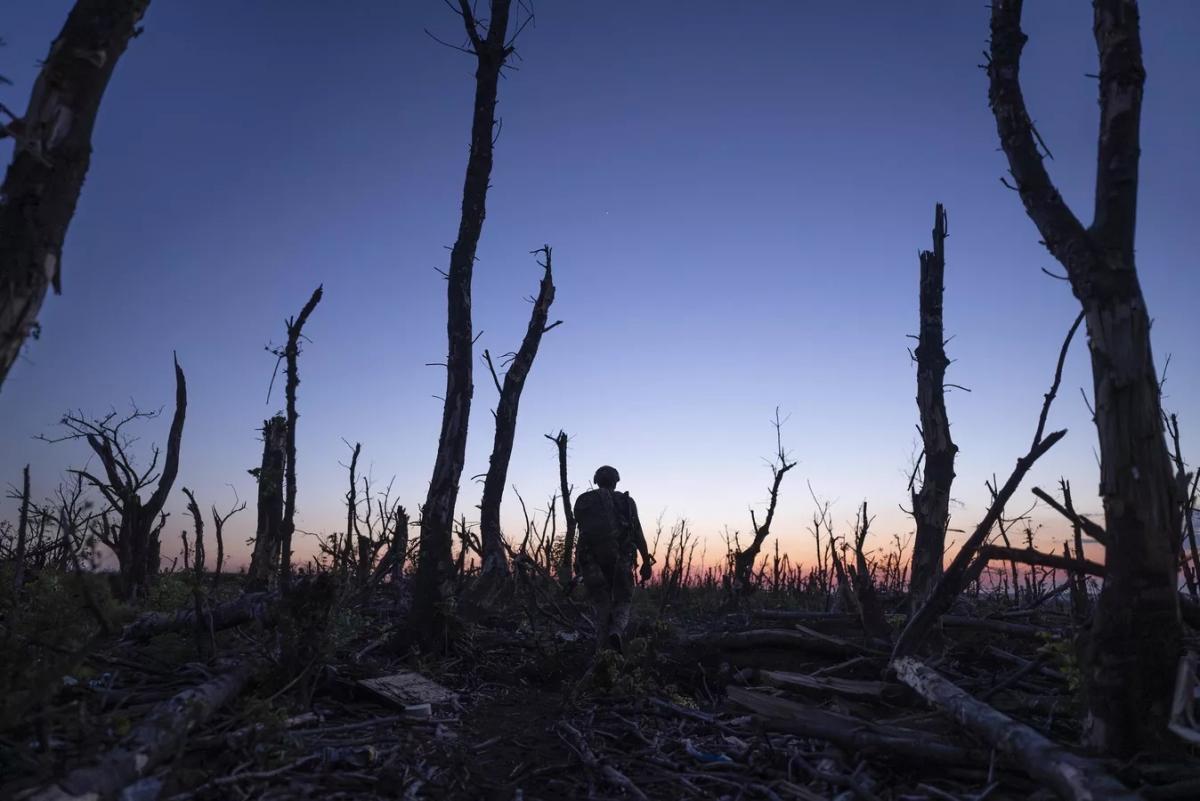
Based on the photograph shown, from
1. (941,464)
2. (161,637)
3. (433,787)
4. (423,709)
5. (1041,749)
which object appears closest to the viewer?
(1041,749)

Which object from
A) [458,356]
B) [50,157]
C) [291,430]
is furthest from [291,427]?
[50,157]

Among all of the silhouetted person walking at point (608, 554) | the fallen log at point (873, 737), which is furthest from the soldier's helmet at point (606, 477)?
the fallen log at point (873, 737)

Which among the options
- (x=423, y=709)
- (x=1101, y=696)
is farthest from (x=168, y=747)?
(x=1101, y=696)

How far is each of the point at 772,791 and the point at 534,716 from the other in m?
3.23

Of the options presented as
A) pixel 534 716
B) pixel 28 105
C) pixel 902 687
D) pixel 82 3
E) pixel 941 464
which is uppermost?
pixel 82 3

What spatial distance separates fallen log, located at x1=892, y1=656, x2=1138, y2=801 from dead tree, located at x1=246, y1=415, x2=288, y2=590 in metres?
13.2

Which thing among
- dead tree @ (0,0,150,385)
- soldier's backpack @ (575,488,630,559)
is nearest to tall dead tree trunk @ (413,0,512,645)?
soldier's backpack @ (575,488,630,559)

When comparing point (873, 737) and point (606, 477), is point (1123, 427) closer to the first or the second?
point (873, 737)

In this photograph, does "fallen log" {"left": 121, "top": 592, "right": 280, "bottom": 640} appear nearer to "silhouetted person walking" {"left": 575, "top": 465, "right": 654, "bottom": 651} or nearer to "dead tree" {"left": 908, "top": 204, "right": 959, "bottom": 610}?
"silhouetted person walking" {"left": 575, "top": 465, "right": 654, "bottom": 651}

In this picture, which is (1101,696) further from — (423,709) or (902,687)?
(423,709)

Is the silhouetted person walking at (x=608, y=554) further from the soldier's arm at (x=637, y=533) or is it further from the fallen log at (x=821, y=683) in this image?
the fallen log at (x=821, y=683)

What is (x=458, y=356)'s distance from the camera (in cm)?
1089

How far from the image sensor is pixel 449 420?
34.9 ft

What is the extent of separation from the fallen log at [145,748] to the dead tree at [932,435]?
9193 millimetres
